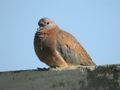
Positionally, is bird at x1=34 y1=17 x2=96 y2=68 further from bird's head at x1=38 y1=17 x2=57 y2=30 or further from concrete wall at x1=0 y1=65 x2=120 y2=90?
concrete wall at x1=0 y1=65 x2=120 y2=90

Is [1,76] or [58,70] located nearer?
[58,70]

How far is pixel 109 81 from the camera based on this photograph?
15.8ft

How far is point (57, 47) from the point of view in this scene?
8203 mm

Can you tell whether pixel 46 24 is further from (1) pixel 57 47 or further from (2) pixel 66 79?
(2) pixel 66 79

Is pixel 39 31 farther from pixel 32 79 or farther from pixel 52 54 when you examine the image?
pixel 32 79

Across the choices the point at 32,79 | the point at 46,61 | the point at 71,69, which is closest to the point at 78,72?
the point at 71,69

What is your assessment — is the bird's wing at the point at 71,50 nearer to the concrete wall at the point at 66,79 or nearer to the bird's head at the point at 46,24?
the bird's head at the point at 46,24

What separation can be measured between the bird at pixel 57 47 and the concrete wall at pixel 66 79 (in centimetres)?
215

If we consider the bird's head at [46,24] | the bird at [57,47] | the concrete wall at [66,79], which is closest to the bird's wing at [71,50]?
the bird at [57,47]

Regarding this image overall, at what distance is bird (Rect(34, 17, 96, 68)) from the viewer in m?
7.97

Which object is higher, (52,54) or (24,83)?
(52,54)

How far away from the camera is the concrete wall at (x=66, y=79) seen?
482cm

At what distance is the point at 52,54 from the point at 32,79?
2493mm

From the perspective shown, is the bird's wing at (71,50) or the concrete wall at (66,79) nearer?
the concrete wall at (66,79)
